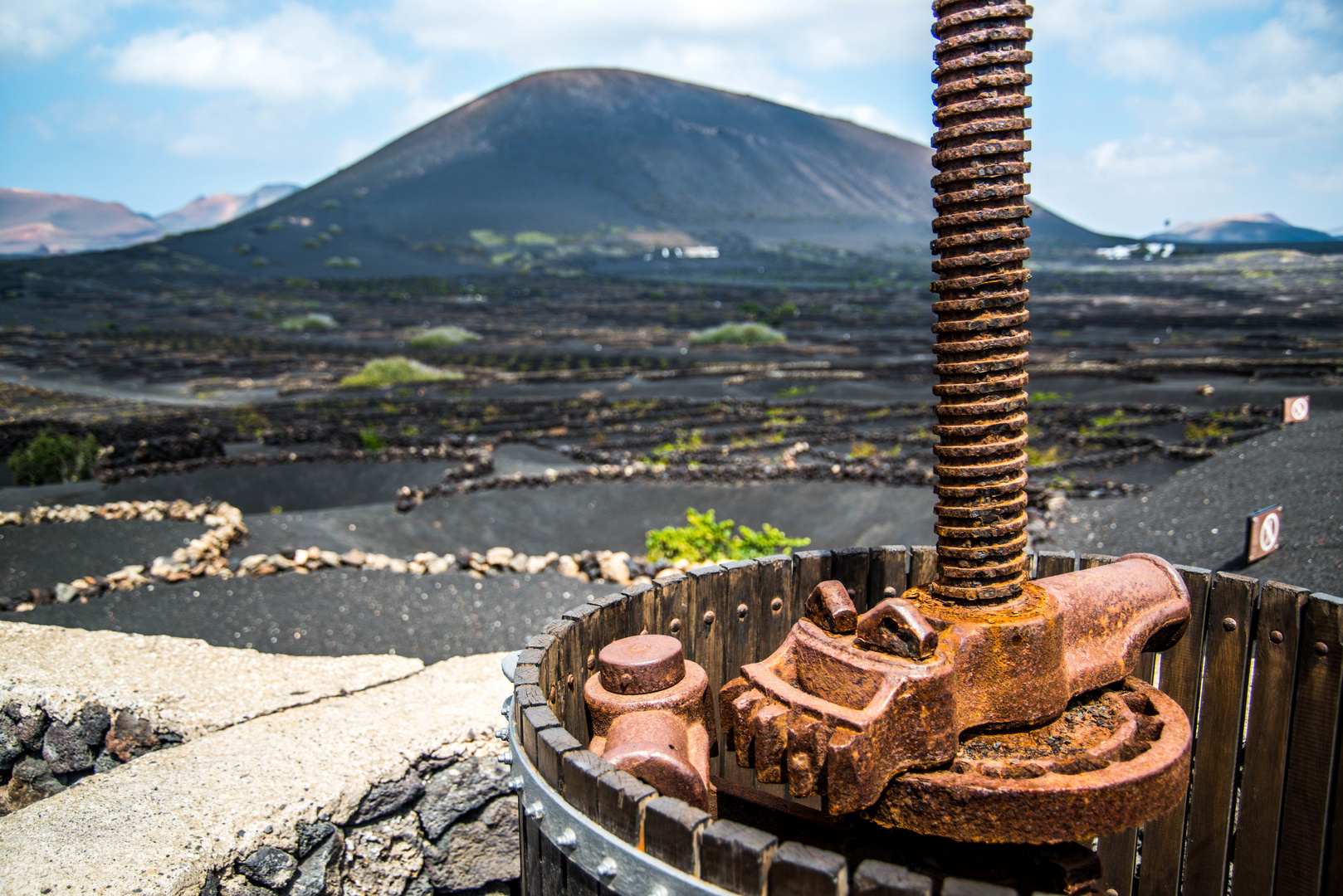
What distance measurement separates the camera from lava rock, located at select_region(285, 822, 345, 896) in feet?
11.7

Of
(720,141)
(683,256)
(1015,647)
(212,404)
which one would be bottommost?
(212,404)

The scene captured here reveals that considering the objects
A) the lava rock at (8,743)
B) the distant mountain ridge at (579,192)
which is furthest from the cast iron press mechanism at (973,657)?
the distant mountain ridge at (579,192)

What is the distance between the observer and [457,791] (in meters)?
4.20

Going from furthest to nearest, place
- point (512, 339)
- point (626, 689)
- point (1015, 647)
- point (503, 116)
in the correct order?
1. point (503, 116)
2. point (512, 339)
3. point (626, 689)
4. point (1015, 647)

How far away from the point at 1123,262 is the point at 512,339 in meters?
109

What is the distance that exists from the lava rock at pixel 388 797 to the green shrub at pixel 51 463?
548 inches

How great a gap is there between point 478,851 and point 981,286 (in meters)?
3.62

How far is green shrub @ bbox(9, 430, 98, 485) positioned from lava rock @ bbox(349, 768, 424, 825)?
45.7 feet

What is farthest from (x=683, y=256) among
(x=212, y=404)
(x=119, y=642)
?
(x=119, y=642)

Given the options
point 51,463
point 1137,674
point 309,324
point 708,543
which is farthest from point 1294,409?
point 309,324

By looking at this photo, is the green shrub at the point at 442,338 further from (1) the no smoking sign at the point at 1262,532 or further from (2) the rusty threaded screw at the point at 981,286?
(2) the rusty threaded screw at the point at 981,286

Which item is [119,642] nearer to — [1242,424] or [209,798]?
[209,798]

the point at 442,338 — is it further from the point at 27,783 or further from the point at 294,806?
the point at 294,806

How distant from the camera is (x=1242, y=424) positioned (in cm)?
1772
